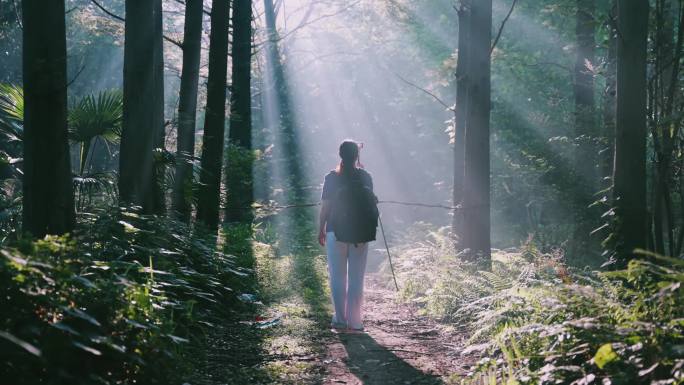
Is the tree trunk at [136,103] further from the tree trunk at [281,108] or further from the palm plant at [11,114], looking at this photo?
the tree trunk at [281,108]

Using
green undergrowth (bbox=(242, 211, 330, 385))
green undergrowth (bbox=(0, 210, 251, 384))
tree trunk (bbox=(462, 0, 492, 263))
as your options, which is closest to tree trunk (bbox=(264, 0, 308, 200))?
green undergrowth (bbox=(242, 211, 330, 385))

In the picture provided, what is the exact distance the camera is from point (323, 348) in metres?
7.15

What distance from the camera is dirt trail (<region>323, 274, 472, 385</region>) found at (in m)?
A: 6.13

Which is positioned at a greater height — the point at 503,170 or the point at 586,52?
the point at 586,52

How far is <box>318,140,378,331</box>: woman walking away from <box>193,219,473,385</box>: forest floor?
37cm

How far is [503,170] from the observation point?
2809cm

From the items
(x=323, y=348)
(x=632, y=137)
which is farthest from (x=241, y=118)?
(x=632, y=137)

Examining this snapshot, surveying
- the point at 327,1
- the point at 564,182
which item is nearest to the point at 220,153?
the point at 564,182

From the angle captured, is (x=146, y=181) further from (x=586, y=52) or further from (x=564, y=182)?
(x=586, y=52)

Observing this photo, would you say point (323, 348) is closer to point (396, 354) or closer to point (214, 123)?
point (396, 354)

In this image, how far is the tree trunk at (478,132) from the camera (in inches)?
414

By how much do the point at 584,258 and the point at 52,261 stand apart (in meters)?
15.0

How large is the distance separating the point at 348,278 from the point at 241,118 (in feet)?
41.5

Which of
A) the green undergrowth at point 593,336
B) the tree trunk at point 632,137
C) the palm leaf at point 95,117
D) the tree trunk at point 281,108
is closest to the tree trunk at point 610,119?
the tree trunk at point 632,137
